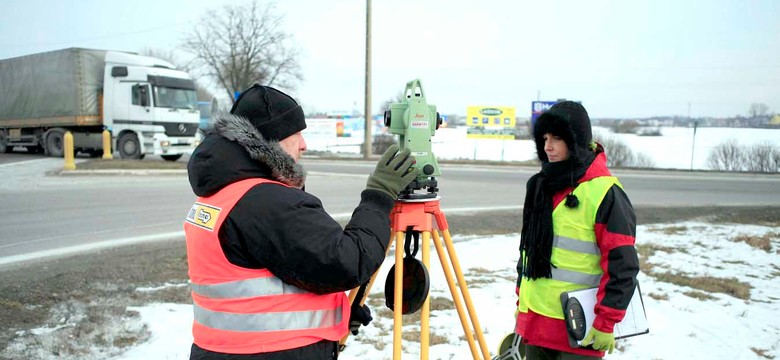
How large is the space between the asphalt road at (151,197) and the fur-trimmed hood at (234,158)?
6.01 m

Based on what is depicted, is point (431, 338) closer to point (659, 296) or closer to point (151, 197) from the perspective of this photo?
point (659, 296)

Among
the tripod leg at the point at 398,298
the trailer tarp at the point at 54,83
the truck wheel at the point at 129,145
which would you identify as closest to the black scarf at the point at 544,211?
the tripod leg at the point at 398,298

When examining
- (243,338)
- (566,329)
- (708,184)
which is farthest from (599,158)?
(708,184)

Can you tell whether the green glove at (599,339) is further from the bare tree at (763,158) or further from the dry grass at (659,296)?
the bare tree at (763,158)

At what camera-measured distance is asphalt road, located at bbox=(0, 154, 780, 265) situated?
8.07m

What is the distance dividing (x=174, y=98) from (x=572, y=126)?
18322 millimetres

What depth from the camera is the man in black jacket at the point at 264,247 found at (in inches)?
68.3

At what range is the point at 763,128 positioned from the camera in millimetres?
31703

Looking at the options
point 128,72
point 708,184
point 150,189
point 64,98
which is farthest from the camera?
point 64,98

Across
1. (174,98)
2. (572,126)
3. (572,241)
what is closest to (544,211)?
(572,241)

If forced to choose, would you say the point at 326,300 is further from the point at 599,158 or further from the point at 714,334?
the point at 714,334

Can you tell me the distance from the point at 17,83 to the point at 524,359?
2470 cm

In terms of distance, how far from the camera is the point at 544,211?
264 centimetres

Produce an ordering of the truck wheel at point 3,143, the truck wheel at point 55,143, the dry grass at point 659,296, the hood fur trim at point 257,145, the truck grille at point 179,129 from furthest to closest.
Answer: the truck wheel at point 3,143 < the truck wheel at point 55,143 < the truck grille at point 179,129 < the dry grass at point 659,296 < the hood fur trim at point 257,145
